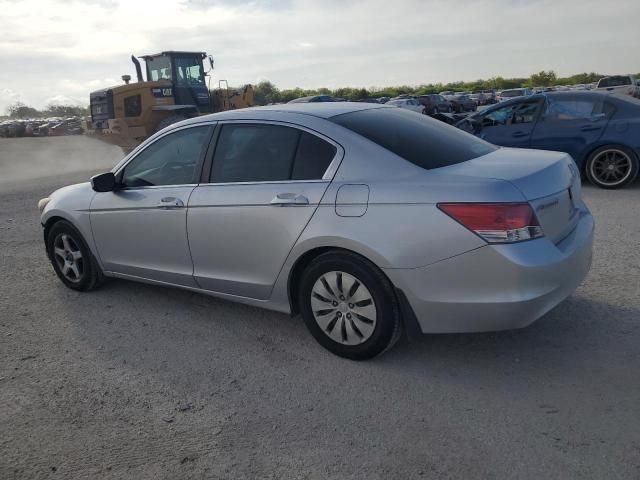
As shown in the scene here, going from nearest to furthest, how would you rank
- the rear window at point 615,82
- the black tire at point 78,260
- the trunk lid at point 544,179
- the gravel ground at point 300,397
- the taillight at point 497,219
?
1. the gravel ground at point 300,397
2. the taillight at point 497,219
3. the trunk lid at point 544,179
4. the black tire at point 78,260
5. the rear window at point 615,82

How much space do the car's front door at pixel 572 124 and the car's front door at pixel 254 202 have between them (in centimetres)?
605

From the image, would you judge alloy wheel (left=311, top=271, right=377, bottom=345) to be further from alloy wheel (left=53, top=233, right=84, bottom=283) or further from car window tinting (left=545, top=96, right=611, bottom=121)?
car window tinting (left=545, top=96, right=611, bottom=121)

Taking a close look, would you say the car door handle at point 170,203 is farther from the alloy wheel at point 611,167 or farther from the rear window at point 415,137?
the alloy wheel at point 611,167

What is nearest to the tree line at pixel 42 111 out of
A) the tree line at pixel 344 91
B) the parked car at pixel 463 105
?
the tree line at pixel 344 91

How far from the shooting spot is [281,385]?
336cm

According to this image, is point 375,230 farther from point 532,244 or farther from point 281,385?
point 281,385

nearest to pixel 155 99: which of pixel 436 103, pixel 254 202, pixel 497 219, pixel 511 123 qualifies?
pixel 511 123

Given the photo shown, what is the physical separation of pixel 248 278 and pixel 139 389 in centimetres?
99

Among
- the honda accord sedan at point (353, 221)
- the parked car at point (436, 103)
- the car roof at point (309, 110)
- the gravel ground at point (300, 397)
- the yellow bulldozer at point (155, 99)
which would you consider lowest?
the gravel ground at point (300, 397)

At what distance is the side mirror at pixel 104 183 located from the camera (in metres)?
4.54

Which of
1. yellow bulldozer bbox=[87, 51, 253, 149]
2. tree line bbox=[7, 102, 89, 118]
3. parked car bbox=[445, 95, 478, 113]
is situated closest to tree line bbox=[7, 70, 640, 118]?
tree line bbox=[7, 102, 89, 118]

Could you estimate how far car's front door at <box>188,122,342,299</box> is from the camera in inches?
139

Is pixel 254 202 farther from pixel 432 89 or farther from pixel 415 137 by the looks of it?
pixel 432 89

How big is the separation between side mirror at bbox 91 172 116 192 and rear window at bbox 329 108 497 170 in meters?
2.01
